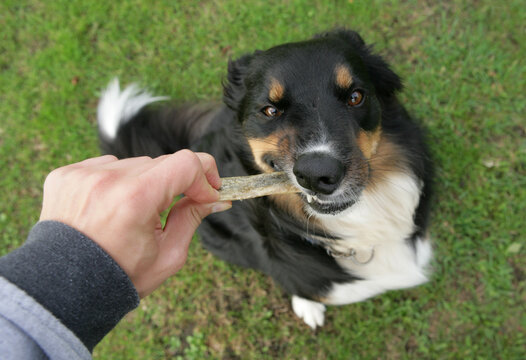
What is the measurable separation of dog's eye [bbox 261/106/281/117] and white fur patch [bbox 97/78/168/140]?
1.53m

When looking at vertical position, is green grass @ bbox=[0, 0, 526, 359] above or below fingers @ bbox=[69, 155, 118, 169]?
below

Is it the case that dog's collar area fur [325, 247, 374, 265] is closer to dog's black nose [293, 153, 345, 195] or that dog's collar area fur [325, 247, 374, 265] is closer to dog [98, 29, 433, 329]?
dog [98, 29, 433, 329]

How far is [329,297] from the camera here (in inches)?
107

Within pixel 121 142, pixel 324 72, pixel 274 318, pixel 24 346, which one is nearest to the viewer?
pixel 24 346

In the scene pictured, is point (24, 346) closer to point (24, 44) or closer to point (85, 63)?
point (85, 63)

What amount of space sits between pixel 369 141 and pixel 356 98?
0.26 meters

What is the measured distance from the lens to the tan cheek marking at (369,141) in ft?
6.68

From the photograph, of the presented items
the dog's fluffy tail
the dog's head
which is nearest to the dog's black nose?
the dog's head

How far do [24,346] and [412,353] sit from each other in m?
3.14

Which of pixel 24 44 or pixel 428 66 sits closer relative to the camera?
pixel 428 66

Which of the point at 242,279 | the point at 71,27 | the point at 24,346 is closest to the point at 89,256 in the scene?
the point at 24,346

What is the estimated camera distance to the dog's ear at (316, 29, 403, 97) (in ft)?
7.74

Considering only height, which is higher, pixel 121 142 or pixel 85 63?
pixel 85 63

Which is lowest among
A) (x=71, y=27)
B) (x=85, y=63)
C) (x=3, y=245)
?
(x=3, y=245)
